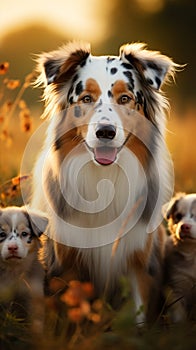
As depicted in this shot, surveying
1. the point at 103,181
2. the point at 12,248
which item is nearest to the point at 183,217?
the point at 103,181

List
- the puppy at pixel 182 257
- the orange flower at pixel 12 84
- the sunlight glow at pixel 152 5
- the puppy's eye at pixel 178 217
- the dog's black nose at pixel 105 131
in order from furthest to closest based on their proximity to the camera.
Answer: the sunlight glow at pixel 152 5 < the orange flower at pixel 12 84 < the puppy's eye at pixel 178 217 < the puppy at pixel 182 257 < the dog's black nose at pixel 105 131

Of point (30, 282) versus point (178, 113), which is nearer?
point (30, 282)

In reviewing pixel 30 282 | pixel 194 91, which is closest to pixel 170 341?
pixel 30 282

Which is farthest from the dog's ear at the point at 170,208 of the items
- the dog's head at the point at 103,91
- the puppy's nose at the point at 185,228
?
the dog's head at the point at 103,91

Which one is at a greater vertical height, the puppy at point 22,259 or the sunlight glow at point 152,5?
the sunlight glow at point 152,5

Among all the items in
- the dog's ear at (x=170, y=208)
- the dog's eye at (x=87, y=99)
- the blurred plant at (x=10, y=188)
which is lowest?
the dog's ear at (x=170, y=208)

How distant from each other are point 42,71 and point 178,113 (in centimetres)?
914

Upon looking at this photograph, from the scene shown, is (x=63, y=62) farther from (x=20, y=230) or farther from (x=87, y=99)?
(x=20, y=230)

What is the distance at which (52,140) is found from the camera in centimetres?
539

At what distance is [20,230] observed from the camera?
5.02m

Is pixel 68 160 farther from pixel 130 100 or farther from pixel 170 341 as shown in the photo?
pixel 170 341

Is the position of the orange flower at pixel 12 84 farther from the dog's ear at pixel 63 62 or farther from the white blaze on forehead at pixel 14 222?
the white blaze on forehead at pixel 14 222

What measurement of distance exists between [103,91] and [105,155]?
435 millimetres

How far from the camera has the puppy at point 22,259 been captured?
4.86 m
